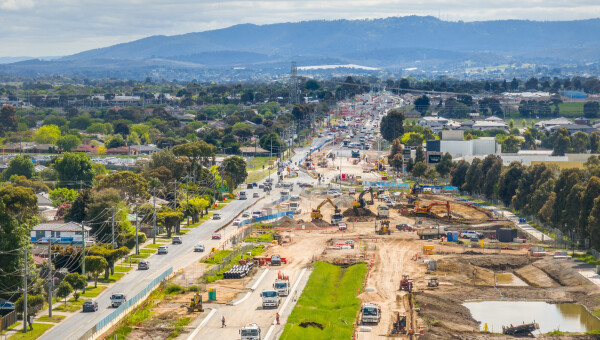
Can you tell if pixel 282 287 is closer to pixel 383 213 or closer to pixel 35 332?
pixel 35 332

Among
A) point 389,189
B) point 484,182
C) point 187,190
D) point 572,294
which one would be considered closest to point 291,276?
point 572,294

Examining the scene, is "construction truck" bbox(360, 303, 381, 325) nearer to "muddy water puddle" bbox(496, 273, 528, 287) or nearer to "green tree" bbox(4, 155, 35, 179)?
→ "muddy water puddle" bbox(496, 273, 528, 287)

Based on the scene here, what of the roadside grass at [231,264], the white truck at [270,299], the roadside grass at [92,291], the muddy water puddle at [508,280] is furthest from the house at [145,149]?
the white truck at [270,299]

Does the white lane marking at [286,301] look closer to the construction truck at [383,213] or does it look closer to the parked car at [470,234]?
the parked car at [470,234]

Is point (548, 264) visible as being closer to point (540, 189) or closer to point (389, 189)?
point (540, 189)

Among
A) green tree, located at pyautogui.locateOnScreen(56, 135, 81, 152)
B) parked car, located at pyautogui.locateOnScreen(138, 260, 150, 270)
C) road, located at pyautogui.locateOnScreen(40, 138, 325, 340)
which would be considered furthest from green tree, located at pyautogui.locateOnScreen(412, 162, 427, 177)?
green tree, located at pyautogui.locateOnScreen(56, 135, 81, 152)

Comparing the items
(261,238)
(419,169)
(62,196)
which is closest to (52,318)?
(261,238)
